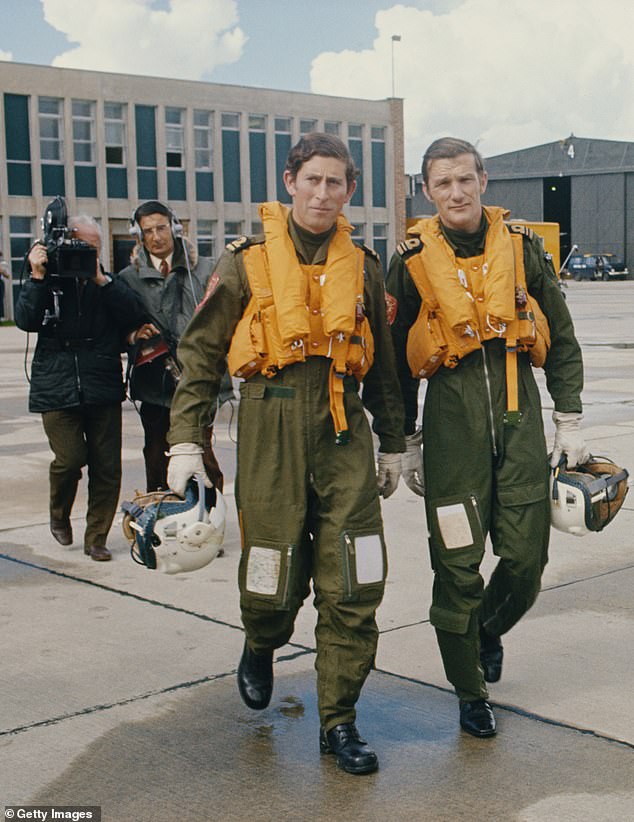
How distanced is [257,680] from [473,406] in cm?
123

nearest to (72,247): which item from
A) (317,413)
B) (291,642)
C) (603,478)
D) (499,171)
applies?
(291,642)

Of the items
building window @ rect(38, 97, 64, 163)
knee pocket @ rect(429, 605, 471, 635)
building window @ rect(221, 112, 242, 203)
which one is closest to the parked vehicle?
building window @ rect(221, 112, 242, 203)

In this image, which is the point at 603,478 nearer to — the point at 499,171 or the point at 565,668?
the point at 565,668

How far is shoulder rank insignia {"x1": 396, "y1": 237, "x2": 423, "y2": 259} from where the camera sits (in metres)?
4.16

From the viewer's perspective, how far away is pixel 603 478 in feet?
13.7

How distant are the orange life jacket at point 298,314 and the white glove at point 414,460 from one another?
483 mm

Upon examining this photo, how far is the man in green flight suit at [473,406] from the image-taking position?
4.05 metres

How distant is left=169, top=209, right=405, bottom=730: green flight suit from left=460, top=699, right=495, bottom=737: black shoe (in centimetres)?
43

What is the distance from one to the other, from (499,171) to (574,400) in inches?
3348

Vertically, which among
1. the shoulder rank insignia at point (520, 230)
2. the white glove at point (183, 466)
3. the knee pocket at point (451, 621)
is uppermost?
the shoulder rank insignia at point (520, 230)

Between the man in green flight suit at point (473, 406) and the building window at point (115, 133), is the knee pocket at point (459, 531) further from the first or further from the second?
the building window at point (115, 133)

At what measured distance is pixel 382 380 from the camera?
4.17m

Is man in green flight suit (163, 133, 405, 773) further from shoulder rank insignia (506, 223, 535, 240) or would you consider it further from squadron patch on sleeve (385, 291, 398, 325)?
shoulder rank insignia (506, 223, 535, 240)

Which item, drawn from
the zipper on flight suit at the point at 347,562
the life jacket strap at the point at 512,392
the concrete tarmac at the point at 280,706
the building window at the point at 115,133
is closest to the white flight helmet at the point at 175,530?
the zipper on flight suit at the point at 347,562
